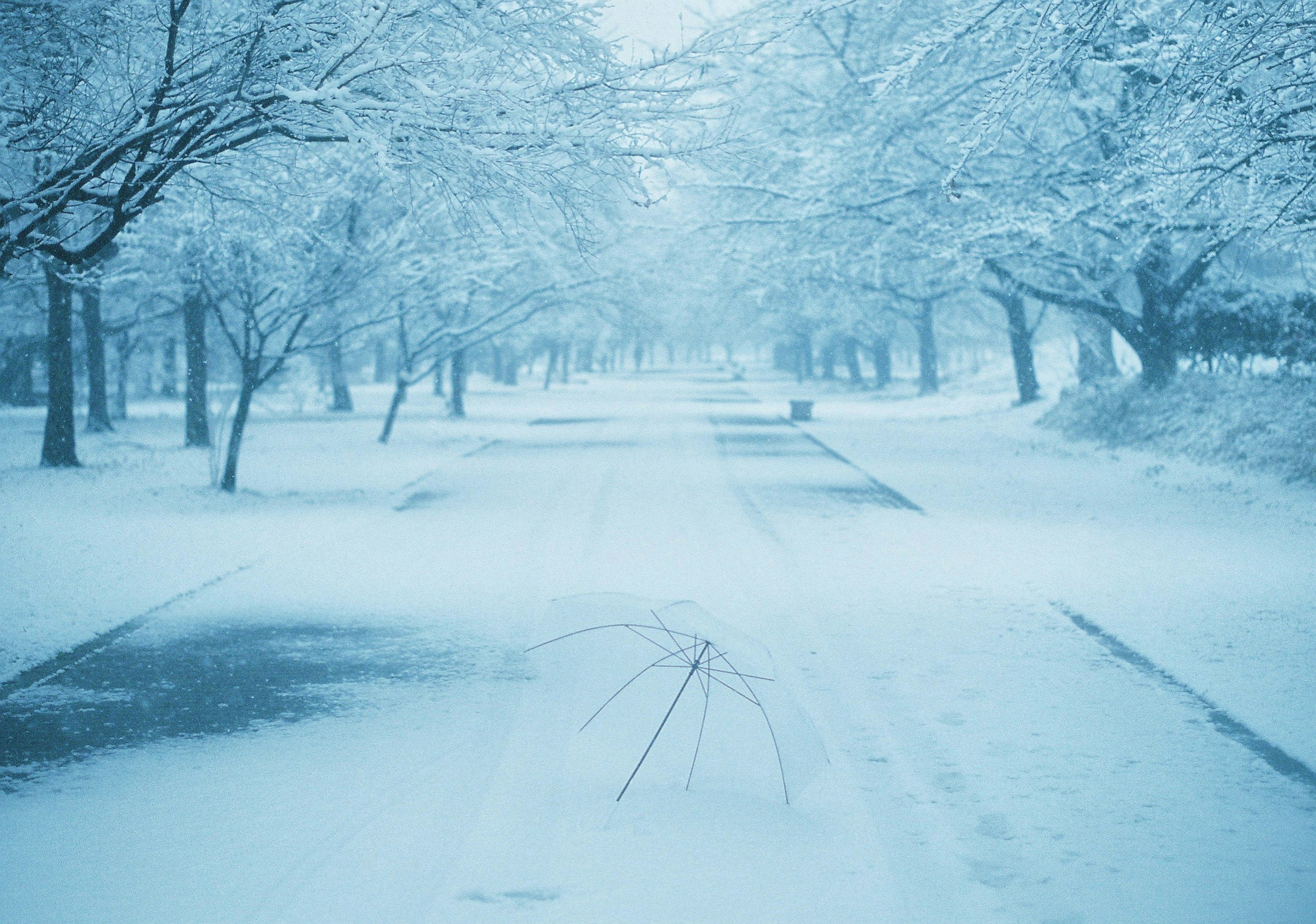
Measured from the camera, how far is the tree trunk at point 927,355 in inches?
1684

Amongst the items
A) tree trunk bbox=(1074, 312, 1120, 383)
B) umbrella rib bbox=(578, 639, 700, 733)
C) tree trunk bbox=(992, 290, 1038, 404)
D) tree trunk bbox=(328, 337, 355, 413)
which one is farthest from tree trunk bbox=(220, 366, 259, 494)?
tree trunk bbox=(328, 337, 355, 413)

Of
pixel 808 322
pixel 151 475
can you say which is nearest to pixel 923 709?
pixel 151 475

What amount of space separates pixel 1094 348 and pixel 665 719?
105ft

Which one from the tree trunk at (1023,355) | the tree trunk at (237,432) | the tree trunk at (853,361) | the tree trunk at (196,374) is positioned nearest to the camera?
the tree trunk at (237,432)

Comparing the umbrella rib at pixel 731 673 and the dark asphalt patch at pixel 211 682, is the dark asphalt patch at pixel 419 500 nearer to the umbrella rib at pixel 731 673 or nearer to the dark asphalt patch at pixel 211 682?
the dark asphalt patch at pixel 211 682

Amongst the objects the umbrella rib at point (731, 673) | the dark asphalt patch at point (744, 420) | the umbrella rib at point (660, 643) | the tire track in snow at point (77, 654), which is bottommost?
the tire track in snow at point (77, 654)

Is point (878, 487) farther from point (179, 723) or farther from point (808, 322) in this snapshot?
point (808, 322)

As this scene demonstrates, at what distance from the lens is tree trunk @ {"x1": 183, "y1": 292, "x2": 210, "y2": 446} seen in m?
22.7

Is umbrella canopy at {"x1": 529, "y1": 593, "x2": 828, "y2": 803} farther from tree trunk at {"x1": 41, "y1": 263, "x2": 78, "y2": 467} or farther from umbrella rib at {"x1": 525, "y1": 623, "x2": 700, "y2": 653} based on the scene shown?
tree trunk at {"x1": 41, "y1": 263, "x2": 78, "y2": 467}

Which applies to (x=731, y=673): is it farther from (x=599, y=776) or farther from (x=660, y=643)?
(x=599, y=776)

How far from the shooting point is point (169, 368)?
44.8 meters

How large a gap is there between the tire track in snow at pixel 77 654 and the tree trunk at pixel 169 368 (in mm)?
34191

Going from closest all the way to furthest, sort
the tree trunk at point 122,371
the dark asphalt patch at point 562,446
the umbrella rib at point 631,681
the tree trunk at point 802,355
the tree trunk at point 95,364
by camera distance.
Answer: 1. the umbrella rib at point 631,681
2. the dark asphalt patch at point 562,446
3. the tree trunk at point 95,364
4. the tree trunk at point 122,371
5. the tree trunk at point 802,355

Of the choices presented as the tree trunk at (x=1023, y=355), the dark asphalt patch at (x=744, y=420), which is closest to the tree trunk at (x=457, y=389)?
the dark asphalt patch at (x=744, y=420)
